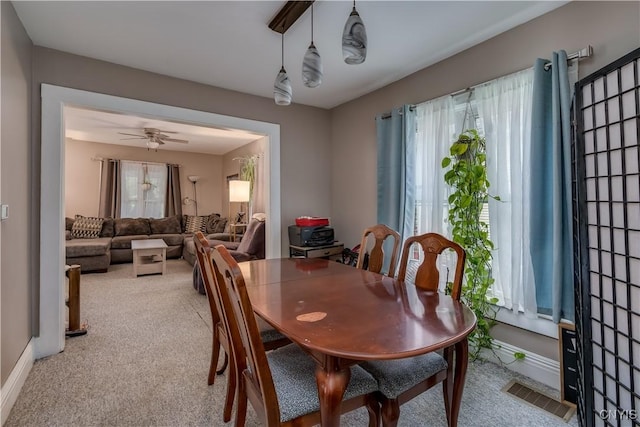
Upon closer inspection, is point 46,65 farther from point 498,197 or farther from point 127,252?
point 127,252

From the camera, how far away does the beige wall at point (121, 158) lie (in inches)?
241

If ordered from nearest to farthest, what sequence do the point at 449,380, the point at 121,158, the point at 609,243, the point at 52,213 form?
the point at 609,243
the point at 449,380
the point at 52,213
the point at 121,158

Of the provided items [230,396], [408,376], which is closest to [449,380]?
[408,376]

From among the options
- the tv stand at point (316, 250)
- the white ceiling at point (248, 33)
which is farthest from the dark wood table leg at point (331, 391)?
the tv stand at point (316, 250)

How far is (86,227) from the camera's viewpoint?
571 centimetres

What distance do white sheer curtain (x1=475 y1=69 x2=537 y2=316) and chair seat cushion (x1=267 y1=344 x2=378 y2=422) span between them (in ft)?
4.69

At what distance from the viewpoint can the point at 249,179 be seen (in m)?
6.00

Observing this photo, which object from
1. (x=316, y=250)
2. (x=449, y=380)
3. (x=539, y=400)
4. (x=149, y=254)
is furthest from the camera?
(x=149, y=254)

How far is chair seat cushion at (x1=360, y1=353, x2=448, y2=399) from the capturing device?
3.99ft

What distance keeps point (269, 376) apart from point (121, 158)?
7142mm

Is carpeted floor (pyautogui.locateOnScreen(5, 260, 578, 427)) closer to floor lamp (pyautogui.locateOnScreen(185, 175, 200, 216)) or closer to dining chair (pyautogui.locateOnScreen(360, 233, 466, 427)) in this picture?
dining chair (pyautogui.locateOnScreen(360, 233, 466, 427))

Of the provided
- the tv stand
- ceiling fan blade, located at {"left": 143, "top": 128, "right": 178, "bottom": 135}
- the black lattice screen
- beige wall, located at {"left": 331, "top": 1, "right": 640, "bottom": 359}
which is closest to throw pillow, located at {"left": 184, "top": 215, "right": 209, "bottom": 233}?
ceiling fan blade, located at {"left": 143, "top": 128, "right": 178, "bottom": 135}

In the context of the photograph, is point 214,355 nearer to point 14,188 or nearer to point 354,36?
point 14,188

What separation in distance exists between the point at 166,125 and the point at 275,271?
398 centimetres
